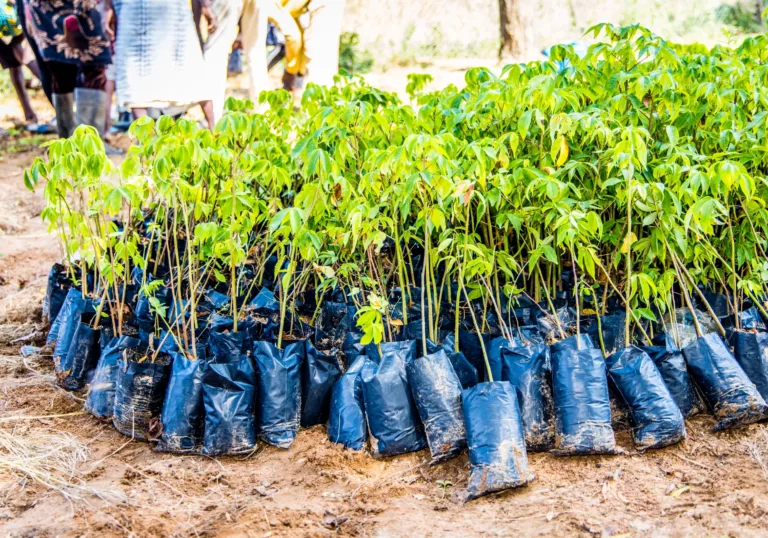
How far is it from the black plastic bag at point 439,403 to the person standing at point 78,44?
4044mm

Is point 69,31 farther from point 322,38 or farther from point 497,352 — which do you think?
point 497,352

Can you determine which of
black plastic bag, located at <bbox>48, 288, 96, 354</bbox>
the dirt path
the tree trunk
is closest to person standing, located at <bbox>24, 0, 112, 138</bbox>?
black plastic bag, located at <bbox>48, 288, 96, 354</bbox>

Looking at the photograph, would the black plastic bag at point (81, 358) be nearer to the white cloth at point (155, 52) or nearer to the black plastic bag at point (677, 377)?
the black plastic bag at point (677, 377)

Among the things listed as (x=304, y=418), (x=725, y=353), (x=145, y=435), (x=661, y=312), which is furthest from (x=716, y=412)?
(x=145, y=435)

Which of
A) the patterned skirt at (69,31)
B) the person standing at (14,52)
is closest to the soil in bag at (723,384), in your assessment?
the patterned skirt at (69,31)

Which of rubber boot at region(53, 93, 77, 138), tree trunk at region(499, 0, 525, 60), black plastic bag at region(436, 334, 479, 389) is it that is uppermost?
tree trunk at region(499, 0, 525, 60)

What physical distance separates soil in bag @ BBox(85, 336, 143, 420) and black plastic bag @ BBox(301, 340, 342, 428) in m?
0.68

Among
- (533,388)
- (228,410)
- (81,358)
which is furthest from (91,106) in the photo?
(533,388)

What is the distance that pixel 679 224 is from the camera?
2.73m

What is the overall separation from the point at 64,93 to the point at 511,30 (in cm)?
660

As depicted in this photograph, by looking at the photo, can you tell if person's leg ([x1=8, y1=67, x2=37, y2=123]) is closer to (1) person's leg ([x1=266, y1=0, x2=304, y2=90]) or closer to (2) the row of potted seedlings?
(1) person's leg ([x1=266, y1=0, x2=304, y2=90])

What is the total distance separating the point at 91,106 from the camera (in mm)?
6012

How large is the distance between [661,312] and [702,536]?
85cm

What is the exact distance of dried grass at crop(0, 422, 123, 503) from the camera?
247cm
